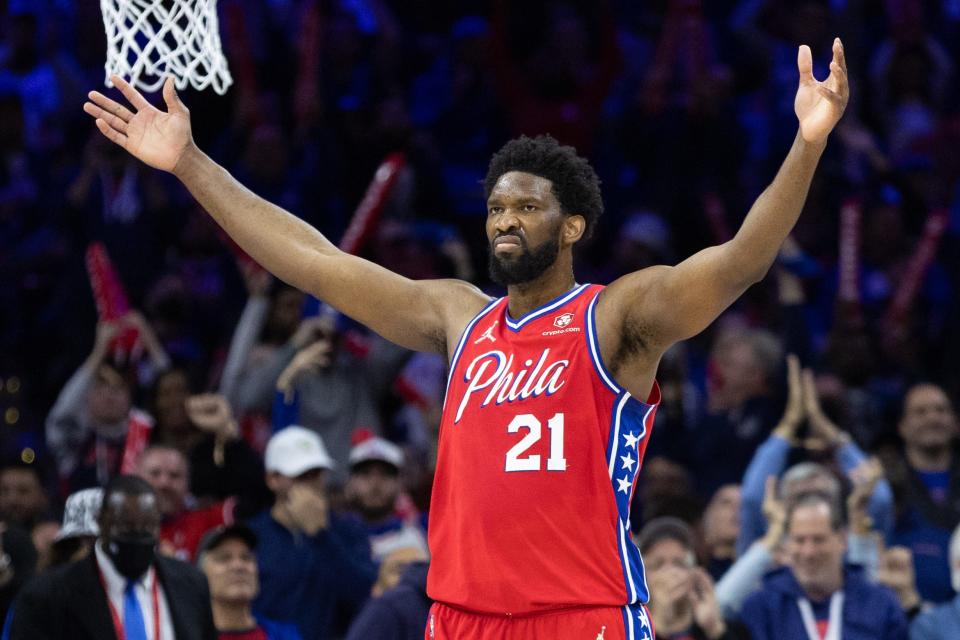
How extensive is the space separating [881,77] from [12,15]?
6701 millimetres

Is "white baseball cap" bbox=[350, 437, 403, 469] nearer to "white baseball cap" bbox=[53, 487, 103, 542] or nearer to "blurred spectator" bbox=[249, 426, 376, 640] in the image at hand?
"blurred spectator" bbox=[249, 426, 376, 640]

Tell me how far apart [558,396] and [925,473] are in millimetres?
4878

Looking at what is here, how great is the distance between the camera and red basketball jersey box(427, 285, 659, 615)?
4512 millimetres

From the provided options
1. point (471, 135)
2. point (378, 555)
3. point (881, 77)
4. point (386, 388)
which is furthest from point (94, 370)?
point (881, 77)

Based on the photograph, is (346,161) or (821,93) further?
(346,161)

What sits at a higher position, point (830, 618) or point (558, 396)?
point (558, 396)

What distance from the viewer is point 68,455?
998 cm

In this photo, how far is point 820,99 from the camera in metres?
4.38

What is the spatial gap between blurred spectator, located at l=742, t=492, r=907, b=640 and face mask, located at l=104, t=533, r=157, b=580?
2.64 m

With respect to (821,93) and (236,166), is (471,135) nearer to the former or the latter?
(236,166)

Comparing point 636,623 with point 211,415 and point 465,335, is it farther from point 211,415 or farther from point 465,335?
point 211,415

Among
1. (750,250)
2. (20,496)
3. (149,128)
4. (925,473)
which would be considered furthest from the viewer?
(925,473)

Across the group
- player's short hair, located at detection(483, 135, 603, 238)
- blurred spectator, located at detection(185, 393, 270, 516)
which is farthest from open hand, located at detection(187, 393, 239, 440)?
player's short hair, located at detection(483, 135, 603, 238)

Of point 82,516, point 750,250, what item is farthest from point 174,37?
point 82,516
